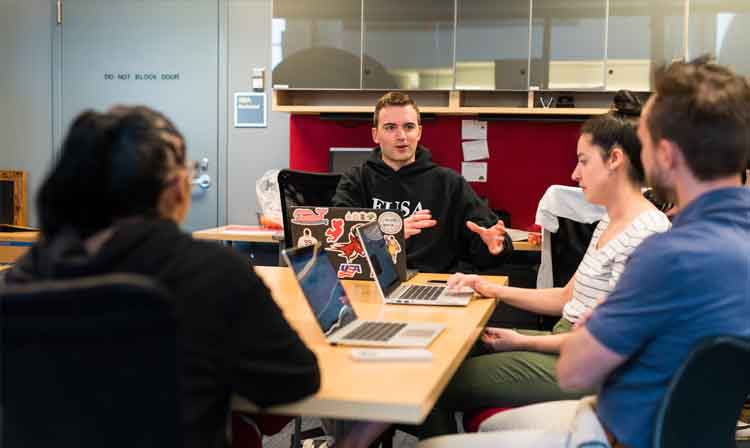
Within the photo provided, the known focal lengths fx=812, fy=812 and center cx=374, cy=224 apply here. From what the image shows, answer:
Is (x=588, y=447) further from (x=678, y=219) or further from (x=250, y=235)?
(x=250, y=235)

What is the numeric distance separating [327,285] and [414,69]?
9.83ft

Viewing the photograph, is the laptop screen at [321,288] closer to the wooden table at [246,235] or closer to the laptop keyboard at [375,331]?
the laptop keyboard at [375,331]

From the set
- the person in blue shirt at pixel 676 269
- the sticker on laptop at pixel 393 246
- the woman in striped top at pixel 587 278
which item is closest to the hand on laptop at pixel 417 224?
the sticker on laptop at pixel 393 246

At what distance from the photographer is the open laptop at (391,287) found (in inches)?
88.6

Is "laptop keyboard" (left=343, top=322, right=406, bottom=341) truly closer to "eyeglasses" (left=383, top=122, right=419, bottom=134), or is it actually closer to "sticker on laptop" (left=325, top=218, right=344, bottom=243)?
"sticker on laptop" (left=325, top=218, right=344, bottom=243)

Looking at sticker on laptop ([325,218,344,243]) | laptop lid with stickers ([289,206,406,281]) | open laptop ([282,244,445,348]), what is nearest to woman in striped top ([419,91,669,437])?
open laptop ([282,244,445,348])

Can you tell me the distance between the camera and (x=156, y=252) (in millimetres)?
1134

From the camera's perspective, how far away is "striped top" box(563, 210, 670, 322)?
2029 millimetres

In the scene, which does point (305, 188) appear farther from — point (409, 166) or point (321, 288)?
point (321, 288)

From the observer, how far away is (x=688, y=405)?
1296 millimetres

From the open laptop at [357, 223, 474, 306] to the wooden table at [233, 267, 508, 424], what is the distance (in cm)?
14

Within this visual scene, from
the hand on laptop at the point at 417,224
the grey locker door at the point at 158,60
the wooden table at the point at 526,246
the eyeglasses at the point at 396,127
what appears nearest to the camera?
the hand on laptop at the point at 417,224

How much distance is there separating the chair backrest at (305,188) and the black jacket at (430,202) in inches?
11.2

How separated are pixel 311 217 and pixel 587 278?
0.90 meters
